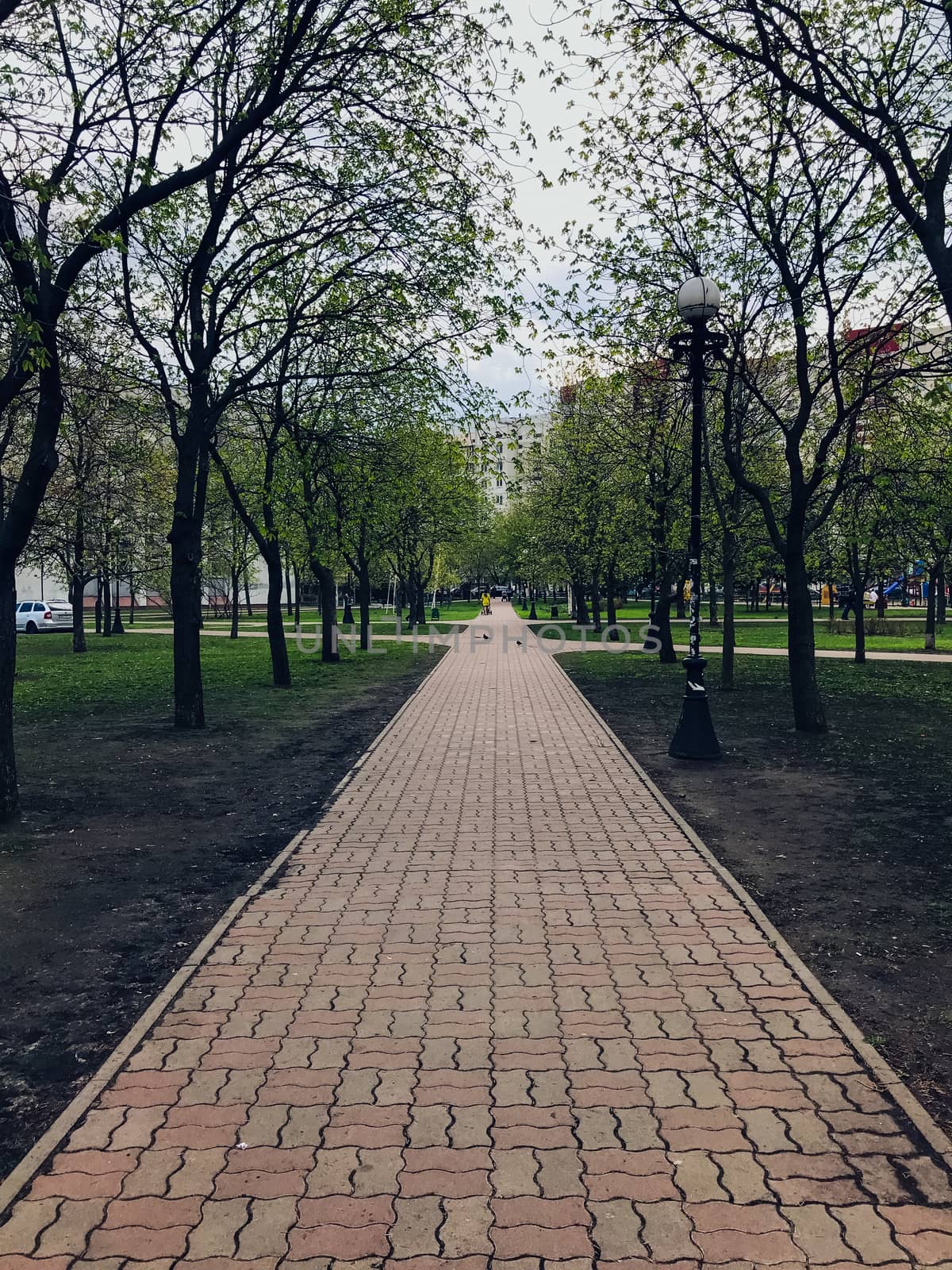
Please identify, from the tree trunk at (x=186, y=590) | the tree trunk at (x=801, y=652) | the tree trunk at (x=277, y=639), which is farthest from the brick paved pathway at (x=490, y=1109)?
the tree trunk at (x=277, y=639)

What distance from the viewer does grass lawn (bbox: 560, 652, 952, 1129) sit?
4.49 metres

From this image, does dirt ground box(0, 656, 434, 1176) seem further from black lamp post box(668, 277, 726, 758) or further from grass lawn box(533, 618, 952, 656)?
grass lawn box(533, 618, 952, 656)

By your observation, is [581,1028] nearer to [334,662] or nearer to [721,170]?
[721,170]

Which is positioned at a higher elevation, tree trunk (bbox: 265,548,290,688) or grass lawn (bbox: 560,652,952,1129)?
tree trunk (bbox: 265,548,290,688)

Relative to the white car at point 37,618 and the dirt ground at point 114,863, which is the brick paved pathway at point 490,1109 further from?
the white car at point 37,618

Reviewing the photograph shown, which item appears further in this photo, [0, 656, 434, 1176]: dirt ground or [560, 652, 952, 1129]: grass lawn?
[560, 652, 952, 1129]: grass lawn

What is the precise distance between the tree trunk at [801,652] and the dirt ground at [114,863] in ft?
19.8

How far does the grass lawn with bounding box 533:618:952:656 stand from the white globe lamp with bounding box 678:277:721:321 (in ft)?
66.0

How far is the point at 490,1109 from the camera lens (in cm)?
352

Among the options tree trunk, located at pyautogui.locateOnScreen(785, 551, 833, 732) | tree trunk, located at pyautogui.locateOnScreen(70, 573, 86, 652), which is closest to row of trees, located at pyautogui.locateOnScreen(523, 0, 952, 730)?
tree trunk, located at pyautogui.locateOnScreen(785, 551, 833, 732)

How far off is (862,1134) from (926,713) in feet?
40.8

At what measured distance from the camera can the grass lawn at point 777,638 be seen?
30.3 metres

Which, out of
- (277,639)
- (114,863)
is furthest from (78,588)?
(114,863)

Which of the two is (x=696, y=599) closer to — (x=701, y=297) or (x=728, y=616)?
(x=701, y=297)
